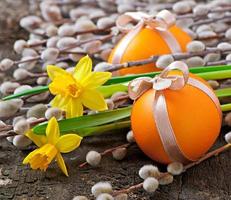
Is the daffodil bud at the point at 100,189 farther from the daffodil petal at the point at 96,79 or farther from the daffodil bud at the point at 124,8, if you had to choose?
the daffodil bud at the point at 124,8

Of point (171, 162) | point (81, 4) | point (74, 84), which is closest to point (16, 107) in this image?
point (74, 84)

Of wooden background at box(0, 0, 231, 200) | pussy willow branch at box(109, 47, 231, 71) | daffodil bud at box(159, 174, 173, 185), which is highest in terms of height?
pussy willow branch at box(109, 47, 231, 71)

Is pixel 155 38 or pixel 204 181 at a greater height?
pixel 155 38

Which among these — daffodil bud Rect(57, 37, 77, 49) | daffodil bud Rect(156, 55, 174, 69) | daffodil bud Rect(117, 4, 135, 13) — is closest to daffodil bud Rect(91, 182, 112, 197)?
daffodil bud Rect(156, 55, 174, 69)

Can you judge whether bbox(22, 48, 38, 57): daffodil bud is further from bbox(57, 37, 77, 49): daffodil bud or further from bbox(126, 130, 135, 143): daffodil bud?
bbox(126, 130, 135, 143): daffodil bud

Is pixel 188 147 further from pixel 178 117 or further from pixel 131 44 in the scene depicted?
pixel 131 44
